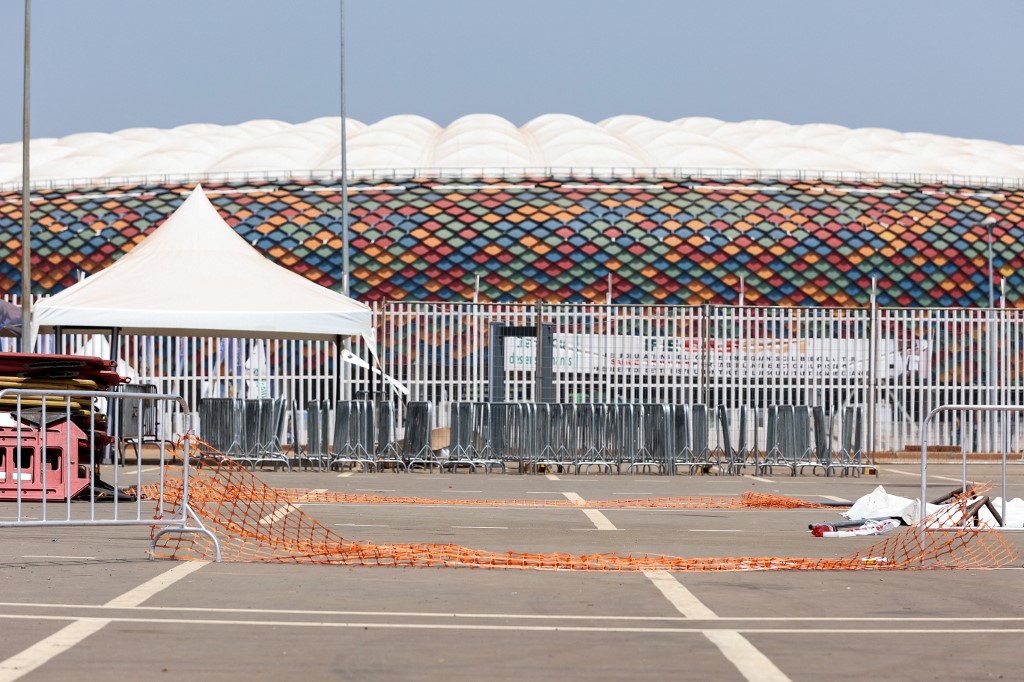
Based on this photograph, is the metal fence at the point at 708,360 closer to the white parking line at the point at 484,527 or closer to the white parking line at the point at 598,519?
the white parking line at the point at 598,519

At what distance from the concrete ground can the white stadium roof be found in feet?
151

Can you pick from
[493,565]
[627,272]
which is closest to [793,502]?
[493,565]

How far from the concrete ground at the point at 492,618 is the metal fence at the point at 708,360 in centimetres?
1199

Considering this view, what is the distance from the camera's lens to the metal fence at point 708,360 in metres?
22.2

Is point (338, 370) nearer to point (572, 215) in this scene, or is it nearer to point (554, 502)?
point (554, 502)

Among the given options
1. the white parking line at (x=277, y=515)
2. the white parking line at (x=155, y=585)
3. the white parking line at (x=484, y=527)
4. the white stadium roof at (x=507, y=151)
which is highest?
the white stadium roof at (x=507, y=151)

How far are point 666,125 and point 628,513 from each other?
5542 centimetres

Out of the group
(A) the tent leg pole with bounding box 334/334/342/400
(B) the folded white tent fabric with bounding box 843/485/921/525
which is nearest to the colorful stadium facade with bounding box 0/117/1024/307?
(A) the tent leg pole with bounding box 334/334/342/400

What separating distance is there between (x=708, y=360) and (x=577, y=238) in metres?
29.4

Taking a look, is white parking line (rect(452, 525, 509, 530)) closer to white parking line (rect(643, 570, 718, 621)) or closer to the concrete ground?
the concrete ground

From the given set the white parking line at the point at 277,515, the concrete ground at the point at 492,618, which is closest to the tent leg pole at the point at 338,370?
the white parking line at the point at 277,515

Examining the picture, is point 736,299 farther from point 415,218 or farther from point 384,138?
point 384,138

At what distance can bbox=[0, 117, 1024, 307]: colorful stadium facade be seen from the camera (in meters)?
50.8

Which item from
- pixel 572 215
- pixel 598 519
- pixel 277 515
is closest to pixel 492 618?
pixel 277 515
